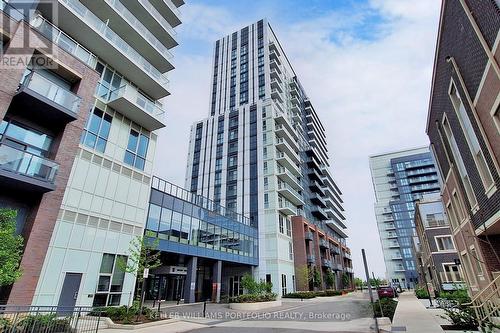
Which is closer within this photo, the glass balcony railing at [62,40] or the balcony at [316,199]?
the glass balcony railing at [62,40]

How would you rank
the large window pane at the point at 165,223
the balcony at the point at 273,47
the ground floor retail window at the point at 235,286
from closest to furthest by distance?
the large window pane at the point at 165,223, the ground floor retail window at the point at 235,286, the balcony at the point at 273,47

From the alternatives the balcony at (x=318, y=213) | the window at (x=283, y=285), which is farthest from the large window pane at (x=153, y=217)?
the balcony at (x=318, y=213)

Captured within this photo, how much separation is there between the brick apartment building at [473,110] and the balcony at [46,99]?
18.8m

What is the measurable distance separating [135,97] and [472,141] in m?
21.2

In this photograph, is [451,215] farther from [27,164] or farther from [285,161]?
[285,161]

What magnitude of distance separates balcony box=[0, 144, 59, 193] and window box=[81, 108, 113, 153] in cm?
420

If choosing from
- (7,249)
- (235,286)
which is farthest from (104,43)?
(235,286)

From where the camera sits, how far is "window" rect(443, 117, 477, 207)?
13.4 metres

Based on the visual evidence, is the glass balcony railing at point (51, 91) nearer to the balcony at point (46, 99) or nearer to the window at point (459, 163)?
the balcony at point (46, 99)

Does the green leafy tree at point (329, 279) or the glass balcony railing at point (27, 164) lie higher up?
the glass balcony railing at point (27, 164)

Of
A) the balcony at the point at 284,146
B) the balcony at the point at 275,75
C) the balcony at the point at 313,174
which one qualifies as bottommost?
the balcony at the point at 284,146

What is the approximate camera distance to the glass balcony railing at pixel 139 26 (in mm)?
21734

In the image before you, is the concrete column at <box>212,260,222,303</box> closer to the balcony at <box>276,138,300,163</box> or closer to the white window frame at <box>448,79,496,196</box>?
the balcony at <box>276,138,300,163</box>

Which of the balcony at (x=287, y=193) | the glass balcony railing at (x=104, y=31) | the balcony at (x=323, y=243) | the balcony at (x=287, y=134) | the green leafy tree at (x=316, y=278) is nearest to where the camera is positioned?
the glass balcony railing at (x=104, y=31)
